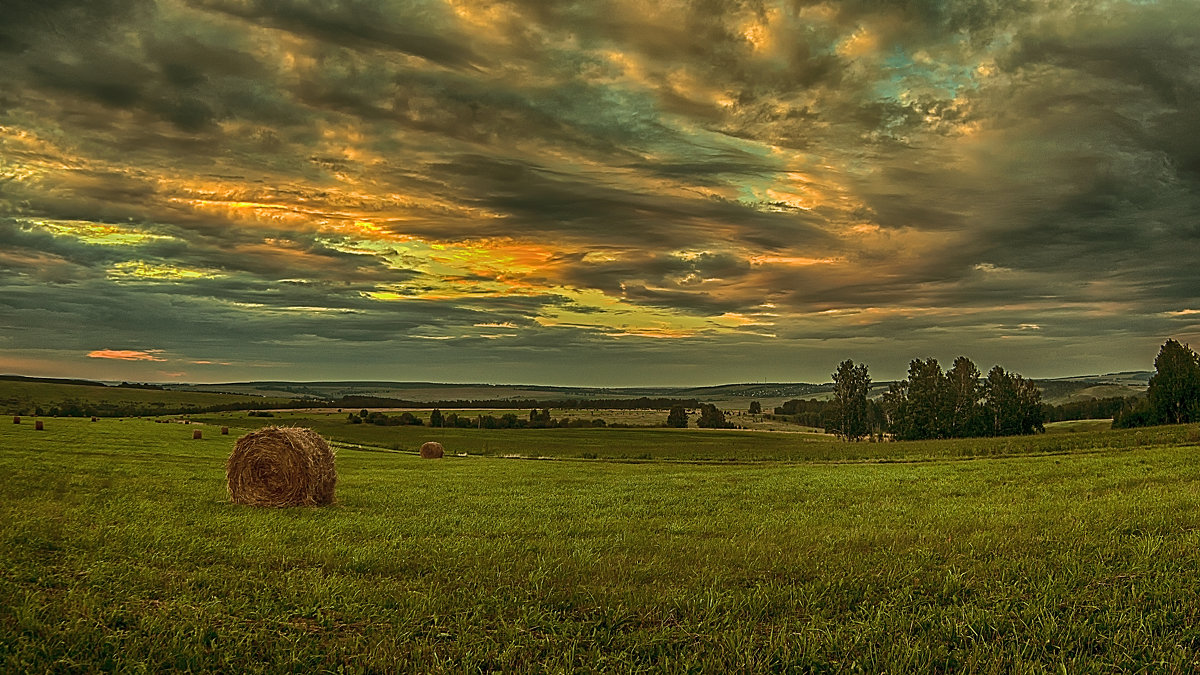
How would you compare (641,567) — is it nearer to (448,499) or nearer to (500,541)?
(500,541)

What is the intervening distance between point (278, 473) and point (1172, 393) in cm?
10622

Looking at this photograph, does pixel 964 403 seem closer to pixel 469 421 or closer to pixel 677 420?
pixel 677 420

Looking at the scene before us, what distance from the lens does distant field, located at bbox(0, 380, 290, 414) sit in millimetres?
118000

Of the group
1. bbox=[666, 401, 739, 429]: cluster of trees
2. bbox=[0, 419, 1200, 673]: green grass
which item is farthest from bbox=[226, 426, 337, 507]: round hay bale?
bbox=[666, 401, 739, 429]: cluster of trees

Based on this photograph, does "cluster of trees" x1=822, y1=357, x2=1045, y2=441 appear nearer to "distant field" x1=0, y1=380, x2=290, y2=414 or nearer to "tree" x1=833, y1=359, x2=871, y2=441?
"tree" x1=833, y1=359, x2=871, y2=441

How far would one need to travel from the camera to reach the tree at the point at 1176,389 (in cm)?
8725

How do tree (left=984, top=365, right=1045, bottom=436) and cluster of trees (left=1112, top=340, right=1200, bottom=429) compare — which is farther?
tree (left=984, top=365, right=1045, bottom=436)

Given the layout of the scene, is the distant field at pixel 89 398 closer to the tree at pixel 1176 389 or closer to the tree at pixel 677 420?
the tree at pixel 677 420

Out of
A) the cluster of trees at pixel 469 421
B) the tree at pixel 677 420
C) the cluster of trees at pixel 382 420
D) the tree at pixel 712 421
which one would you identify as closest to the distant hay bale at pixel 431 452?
the cluster of trees at pixel 382 420

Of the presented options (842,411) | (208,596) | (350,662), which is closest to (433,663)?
(350,662)

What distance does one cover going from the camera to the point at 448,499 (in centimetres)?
1922

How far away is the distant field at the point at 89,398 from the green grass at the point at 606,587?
117992 millimetres

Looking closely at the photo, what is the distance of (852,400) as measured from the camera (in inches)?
4872

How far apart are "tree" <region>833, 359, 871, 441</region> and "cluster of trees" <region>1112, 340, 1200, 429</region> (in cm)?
3730
